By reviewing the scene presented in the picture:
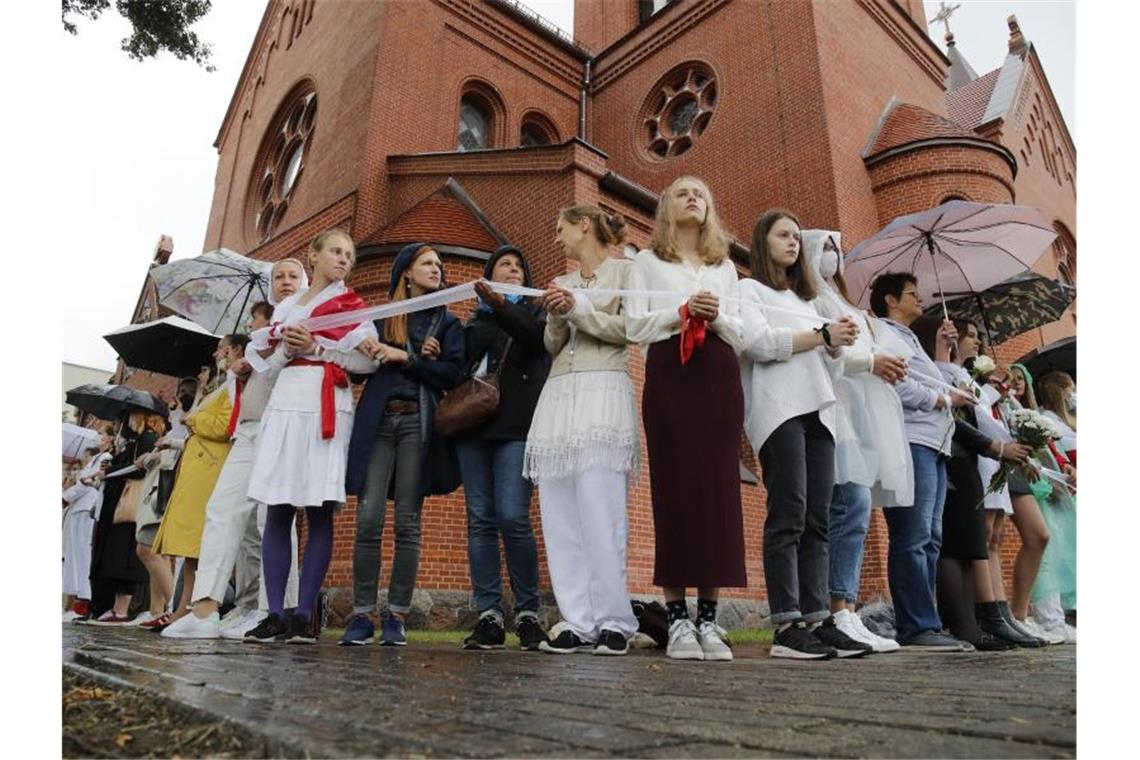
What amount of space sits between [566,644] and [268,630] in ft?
4.81

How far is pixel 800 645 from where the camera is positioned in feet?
10.2

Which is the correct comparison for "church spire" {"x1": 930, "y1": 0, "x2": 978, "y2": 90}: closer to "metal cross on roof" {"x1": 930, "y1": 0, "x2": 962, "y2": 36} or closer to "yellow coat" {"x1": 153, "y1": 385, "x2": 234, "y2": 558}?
"metal cross on roof" {"x1": 930, "y1": 0, "x2": 962, "y2": 36}

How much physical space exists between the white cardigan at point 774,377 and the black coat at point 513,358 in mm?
1018

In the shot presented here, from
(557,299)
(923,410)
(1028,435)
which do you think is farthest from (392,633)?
(1028,435)

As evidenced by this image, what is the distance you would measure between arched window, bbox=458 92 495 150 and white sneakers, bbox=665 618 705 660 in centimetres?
1351

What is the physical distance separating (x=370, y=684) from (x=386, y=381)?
2.19 meters

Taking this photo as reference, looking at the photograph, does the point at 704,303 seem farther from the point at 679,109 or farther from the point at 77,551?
the point at 679,109

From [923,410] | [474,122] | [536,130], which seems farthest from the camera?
[536,130]

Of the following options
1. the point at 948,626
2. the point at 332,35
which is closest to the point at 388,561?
the point at 948,626

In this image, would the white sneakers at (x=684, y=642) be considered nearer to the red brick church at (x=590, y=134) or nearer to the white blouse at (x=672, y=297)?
the white blouse at (x=672, y=297)

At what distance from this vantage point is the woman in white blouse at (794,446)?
3256 millimetres

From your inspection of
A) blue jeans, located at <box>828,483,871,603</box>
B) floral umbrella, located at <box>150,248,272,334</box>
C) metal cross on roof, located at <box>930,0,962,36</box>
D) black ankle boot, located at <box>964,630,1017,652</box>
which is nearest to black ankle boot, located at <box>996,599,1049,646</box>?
black ankle boot, located at <box>964,630,1017,652</box>

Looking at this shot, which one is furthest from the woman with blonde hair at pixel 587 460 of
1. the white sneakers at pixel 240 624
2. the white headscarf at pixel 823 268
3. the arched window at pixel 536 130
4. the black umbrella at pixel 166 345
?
the arched window at pixel 536 130

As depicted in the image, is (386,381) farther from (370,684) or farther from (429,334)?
(370,684)
